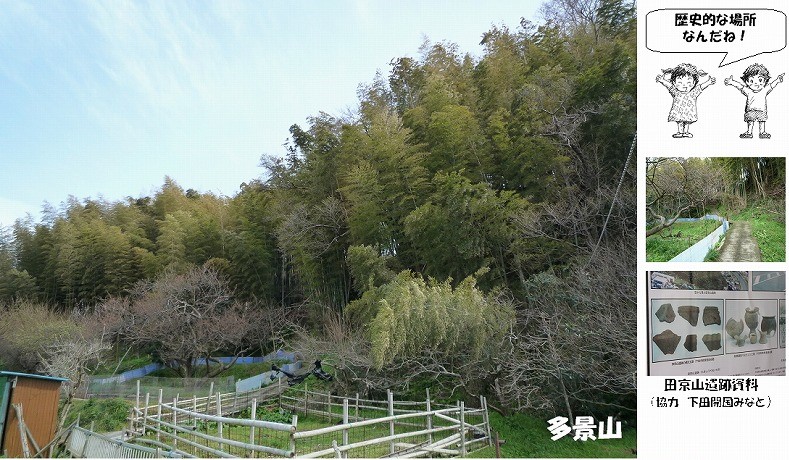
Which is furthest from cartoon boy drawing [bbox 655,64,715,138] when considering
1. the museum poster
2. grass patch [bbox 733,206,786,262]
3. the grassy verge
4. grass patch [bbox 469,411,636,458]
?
the grassy verge

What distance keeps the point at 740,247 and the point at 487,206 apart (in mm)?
4580

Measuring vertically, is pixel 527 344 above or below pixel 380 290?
below

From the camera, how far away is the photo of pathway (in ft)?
10.9

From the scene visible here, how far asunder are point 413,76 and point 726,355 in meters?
8.86

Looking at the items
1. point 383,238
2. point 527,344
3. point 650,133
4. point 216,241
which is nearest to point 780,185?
point 650,133

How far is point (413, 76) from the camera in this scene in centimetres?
1110

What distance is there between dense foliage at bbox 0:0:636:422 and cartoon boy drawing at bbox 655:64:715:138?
2.55m

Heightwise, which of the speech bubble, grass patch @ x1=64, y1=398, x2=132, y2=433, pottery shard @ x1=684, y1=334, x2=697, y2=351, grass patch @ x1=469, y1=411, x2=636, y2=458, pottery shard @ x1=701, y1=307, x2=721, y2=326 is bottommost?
grass patch @ x1=64, y1=398, x2=132, y2=433

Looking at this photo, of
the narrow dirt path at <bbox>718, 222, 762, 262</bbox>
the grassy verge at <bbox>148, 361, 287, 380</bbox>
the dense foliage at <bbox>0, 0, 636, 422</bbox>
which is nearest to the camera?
the narrow dirt path at <bbox>718, 222, 762, 262</bbox>

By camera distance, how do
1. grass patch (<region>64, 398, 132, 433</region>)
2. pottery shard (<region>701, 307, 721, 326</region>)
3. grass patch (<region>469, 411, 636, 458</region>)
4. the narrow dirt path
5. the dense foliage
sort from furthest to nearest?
grass patch (<region>64, 398, 132, 433</region>)
the dense foliage
grass patch (<region>469, 411, 636, 458</region>)
pottery shard (<region>701, 307, 721, 326</region>)
the narrow dirt path

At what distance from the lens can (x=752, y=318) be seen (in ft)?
11.4

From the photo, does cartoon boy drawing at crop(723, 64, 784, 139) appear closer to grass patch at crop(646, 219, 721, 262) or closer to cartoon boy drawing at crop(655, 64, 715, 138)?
cartoon boy drawing at crop(655, 64, 715, 138)

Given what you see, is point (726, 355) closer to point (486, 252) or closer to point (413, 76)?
point (486, 252)

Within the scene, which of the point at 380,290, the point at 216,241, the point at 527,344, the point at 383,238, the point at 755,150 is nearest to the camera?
the point at 755,150
